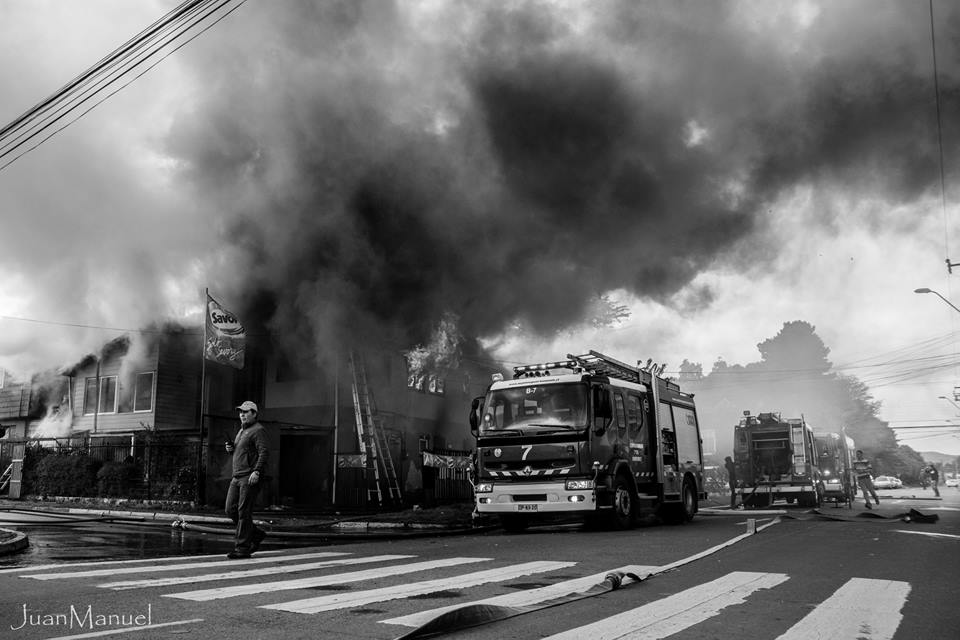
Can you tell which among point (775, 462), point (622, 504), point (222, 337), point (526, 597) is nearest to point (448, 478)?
point (222, 337)

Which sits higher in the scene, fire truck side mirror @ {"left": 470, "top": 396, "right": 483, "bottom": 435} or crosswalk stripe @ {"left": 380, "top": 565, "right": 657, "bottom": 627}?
fire truck side mirror @ {"left": 470, "top": 396, "right": 483, "bottom": 435}

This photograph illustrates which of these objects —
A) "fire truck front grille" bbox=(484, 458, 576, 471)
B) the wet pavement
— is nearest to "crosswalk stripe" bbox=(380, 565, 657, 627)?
the wet pavement

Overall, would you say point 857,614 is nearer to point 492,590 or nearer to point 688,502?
point 492,590

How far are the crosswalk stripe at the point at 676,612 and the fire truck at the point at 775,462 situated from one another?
56.6 feet

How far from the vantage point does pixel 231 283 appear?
22.1m

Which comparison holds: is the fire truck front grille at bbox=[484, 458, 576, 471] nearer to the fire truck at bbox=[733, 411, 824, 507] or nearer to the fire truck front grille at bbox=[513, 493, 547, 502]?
the fire truck front grille at bbox=[513, 493, 547, 502]

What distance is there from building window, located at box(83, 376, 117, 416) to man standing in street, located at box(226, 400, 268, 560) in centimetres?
1766

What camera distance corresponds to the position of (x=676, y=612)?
469cm

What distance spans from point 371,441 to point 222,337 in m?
4.85

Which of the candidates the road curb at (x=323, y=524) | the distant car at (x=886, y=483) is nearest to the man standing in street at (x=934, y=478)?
the distant car at (x=886, y=483)

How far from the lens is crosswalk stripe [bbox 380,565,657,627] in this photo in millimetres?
4224

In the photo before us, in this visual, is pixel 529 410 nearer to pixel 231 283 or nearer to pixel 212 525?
pixel 212 525

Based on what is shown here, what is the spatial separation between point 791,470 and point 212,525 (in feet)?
54.1

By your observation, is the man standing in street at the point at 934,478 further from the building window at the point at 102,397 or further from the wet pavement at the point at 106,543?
the building window at the point at 102,397
